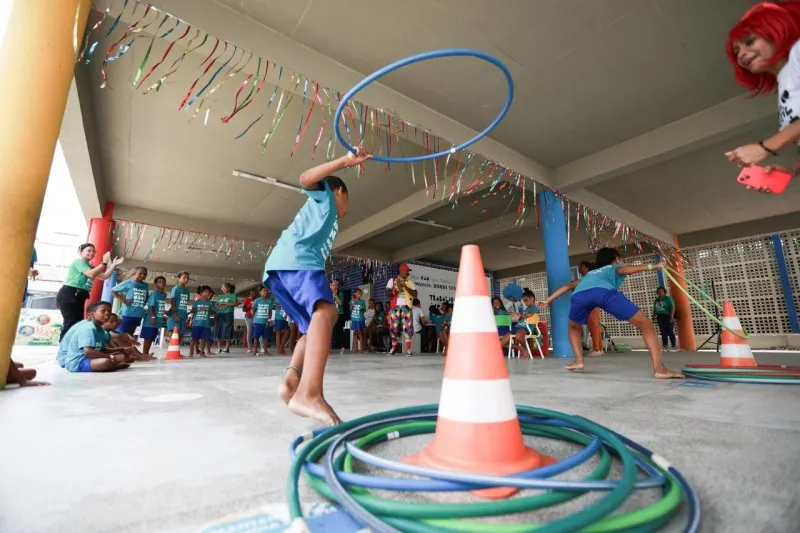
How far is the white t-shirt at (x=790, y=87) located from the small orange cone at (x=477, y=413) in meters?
1.66

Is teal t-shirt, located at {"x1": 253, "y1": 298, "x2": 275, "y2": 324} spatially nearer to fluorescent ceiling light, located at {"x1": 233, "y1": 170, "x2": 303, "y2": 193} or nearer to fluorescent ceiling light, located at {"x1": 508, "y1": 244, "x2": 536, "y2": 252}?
fluorescent ceiling light, located at {"x1": 233, "y1": 170, "x2": 303, "y2": 193}

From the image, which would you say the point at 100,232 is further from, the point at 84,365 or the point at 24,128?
the point at 24,128

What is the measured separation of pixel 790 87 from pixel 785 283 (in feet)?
42.2

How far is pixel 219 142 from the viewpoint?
629 cm

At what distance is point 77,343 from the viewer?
4.18m

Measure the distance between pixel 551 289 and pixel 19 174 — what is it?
7.49 meters

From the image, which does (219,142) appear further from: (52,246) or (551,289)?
(52,246)

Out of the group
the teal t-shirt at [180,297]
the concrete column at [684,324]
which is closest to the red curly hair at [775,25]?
the teal t-shirt at [180,297]

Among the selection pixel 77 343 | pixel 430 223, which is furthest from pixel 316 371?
pixel 430 223

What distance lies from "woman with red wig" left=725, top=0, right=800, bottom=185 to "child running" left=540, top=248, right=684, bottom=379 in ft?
5.92

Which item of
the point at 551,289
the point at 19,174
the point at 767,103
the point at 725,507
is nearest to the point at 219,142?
the point at 19,174

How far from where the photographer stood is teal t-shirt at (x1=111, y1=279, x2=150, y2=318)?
6.14 metres

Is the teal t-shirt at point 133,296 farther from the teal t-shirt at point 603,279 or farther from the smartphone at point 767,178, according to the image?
the smartphone at point 767,178

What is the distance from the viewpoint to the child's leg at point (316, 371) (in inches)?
61.7
